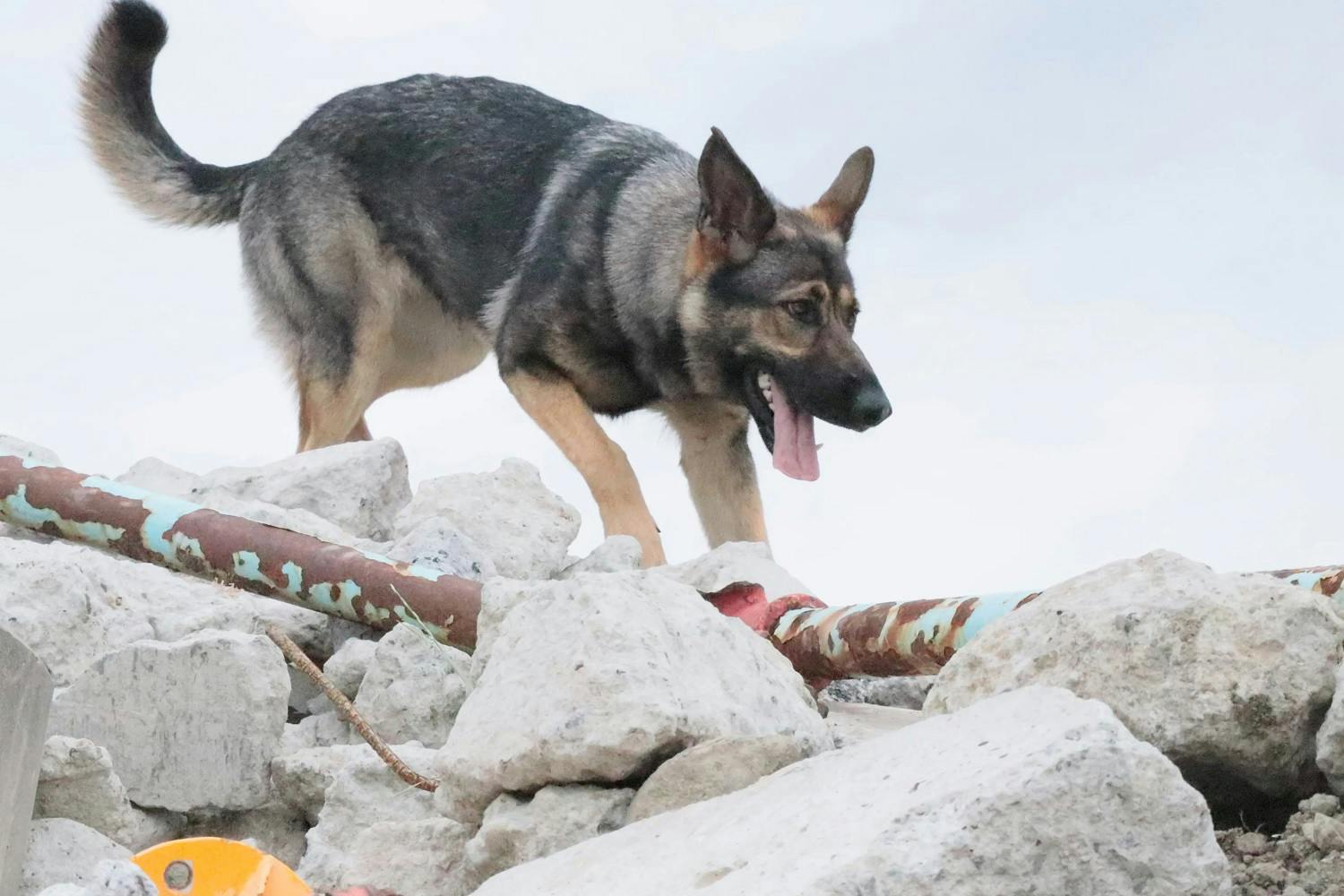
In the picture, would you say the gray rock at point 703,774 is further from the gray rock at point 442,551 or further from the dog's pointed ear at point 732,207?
the dog's pointed ear at point 732,207

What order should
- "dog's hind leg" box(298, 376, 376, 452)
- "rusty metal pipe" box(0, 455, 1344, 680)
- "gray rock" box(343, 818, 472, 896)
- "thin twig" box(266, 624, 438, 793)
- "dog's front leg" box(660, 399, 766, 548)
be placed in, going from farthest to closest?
"dog's hind leg" box(298, 376, 376, 452) → "dog's front leg" box(660, 399, 766, 548) → "rusty metal pipe" box(0, 455, 1344, 680) → "thin twig" box(266, 624, 438, 793) → "gray rock" box(343, 818, 472, 896)

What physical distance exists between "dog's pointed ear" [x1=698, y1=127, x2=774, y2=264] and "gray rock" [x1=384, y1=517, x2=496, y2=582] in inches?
77.7

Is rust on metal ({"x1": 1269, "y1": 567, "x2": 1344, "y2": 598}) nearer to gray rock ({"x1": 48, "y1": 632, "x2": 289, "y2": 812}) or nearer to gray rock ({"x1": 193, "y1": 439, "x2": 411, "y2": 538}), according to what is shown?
gray rock ({"x1": 48, "y1": 632, "x2": 289, "y2": 812})

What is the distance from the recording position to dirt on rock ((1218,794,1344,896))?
7.91ft

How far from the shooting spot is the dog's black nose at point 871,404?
6254 mm

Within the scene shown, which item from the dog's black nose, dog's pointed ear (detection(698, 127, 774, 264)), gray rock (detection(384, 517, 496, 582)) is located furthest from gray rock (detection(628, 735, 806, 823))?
dog's pointed ear (detection(698, 127, 774, 264))

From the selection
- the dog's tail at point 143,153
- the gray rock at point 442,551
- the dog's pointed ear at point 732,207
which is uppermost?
the dog's tail at point 143,153

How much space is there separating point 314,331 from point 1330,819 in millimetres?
6101

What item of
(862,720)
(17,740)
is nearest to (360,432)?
(862,720)

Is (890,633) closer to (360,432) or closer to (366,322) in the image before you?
(366,322)

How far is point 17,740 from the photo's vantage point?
2732 millimetres

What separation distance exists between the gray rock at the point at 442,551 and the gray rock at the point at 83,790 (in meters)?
1.52

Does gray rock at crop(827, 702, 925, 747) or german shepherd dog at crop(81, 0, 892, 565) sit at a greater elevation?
german shepherd dog at crop(81, 0, 892, 565)

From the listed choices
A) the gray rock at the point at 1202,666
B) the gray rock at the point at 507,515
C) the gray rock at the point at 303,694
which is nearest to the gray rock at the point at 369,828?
the gray rock at the point at 303,694
